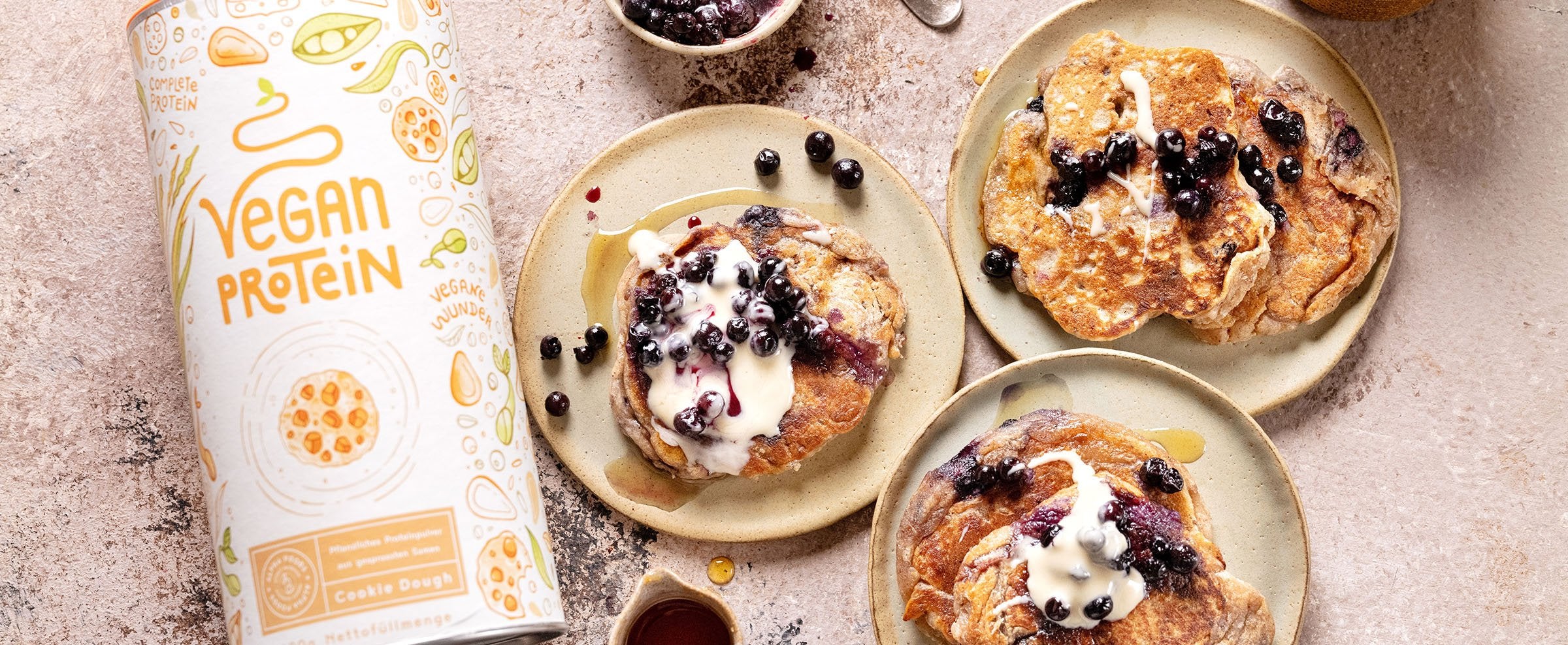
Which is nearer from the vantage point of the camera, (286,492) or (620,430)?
(286,492)

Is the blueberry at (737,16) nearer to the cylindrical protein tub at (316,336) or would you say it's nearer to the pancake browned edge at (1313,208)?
the cylindrical protein tub at (316,336)

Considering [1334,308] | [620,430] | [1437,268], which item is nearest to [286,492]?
[620,430]

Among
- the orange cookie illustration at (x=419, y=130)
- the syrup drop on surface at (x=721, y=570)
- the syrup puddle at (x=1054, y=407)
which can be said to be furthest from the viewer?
the syrup drop on surface at (x=721, y=570)

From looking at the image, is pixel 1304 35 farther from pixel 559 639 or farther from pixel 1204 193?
pixel 559 639

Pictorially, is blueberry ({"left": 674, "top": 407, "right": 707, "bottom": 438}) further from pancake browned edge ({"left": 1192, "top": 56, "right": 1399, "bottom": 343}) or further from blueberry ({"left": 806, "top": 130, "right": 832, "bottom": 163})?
pancake browned edge ({"left": 1192, "top": 56, "right": 1399, "bottom": 343})

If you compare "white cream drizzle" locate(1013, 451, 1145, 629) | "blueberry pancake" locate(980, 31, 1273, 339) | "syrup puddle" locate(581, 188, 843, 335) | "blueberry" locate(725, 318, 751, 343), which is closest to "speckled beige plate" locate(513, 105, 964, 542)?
"syrup puddle" locate(581, 188, 843, 335)

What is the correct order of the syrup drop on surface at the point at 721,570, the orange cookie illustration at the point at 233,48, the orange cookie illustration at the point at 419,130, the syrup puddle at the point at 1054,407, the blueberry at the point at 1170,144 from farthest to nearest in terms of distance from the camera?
1. the syrup drop on surface at the point at 721,570
2. the syrup puddle at the point at 1054,407
3. the blueberry at the point at 1170,144
4. the orange cookie illustration at the point at 419,130
5. the orange cookie illustration at the point at 233,48

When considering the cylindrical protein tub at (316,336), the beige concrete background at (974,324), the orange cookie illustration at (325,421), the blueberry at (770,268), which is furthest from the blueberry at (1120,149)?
the orange cookie illustration at (325,421)
